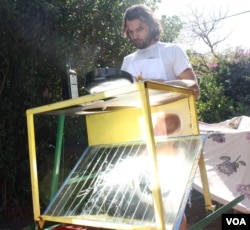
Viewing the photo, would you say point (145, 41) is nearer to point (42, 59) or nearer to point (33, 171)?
point (33, 171)

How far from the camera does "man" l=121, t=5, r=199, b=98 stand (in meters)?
1.63

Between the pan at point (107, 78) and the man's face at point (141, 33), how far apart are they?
0.47 meters

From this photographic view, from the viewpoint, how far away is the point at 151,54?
1.72 metres

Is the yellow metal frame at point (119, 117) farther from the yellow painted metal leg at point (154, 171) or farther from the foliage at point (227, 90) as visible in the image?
the foliage at point (227, 90)

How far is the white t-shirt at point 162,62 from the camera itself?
5.37 feet

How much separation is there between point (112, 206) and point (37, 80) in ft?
8.26

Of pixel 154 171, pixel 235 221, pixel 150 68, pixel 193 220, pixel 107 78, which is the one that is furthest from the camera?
pixel 193 220

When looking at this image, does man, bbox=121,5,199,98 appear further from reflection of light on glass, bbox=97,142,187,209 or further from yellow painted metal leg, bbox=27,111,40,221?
yellow painted metal leg, bbox=27,111,40,221

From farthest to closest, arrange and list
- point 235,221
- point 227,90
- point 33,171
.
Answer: point 227,90 < point 235,221 < point 33,171

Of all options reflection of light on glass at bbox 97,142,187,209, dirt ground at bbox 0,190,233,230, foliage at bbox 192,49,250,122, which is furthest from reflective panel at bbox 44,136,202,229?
foliage at bbox 192,49,250,122

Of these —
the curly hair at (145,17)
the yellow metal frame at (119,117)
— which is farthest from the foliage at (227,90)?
the yellow metal frame at (119,117)

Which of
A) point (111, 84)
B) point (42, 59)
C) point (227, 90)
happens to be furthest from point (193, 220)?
point (227, 90)

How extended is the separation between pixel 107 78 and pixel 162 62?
0.46 meters

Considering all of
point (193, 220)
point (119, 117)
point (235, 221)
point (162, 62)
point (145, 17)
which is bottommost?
point (193, 220)
